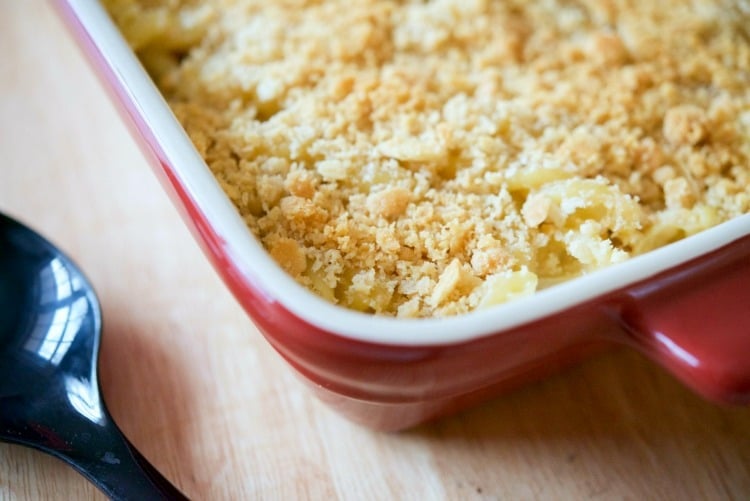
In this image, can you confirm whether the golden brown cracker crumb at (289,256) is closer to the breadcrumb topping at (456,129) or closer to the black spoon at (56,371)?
the breadcrumb topping at (456,129)

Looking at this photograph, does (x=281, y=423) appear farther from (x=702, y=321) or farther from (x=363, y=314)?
(x=702, y=321)

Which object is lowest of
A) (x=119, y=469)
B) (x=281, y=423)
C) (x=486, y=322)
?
(x=281, y=423)

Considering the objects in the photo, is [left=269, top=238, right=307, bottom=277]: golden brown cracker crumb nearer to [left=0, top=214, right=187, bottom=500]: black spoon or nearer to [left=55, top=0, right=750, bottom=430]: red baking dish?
[left=55, top=0, right=750, bottom=430]: red baking dish

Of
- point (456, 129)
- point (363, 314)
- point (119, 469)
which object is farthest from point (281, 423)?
point (456, 129)

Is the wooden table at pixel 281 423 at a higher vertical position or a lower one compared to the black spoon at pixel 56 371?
lower

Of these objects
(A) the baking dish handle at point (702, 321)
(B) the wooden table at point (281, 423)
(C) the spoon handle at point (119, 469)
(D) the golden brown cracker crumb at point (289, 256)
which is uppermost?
(D) the golden brown cracker crumb at point (289, 256)

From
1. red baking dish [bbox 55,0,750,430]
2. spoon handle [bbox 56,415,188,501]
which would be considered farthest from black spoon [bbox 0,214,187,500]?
red baking dish [bbox 55,0,750,430]

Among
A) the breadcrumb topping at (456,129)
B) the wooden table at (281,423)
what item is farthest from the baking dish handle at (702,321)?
the wooden table at (281,423)

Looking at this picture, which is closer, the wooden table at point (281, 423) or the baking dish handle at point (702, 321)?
the baking dish handle at point (702, 321)
